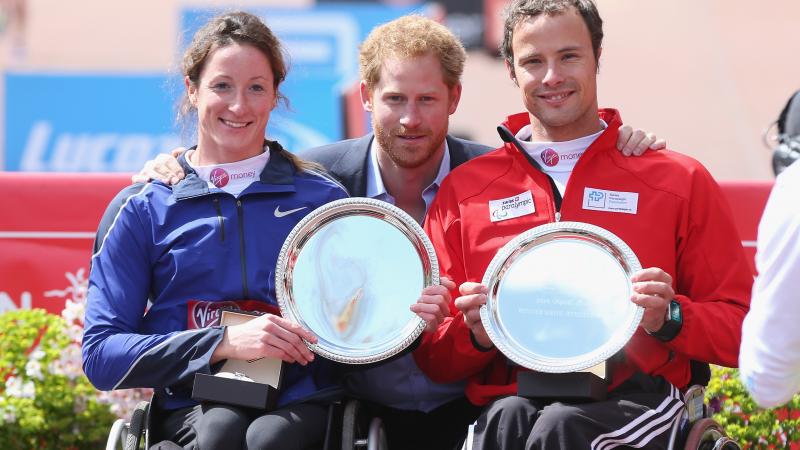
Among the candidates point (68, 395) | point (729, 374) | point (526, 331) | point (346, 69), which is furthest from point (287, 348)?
point (346, 69)

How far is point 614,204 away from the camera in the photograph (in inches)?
149

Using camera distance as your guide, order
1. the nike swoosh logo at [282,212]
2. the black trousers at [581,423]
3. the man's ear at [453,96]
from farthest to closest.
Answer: the man's ear at [453,96] → the nike swoosh logo at [282,212] → the black trousers at [581,423]

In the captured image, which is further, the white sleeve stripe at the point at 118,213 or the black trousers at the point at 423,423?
the black trousers at the point at 423,423

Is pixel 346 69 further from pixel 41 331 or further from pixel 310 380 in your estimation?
pixel 310 380

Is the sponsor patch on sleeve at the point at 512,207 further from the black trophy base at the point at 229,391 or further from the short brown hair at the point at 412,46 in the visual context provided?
the black trophy base at the point at 229,391

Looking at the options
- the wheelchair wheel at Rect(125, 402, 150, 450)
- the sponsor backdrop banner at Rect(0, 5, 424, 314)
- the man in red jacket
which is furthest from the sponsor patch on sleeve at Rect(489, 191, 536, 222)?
A: the sponsor backdrop banner at Rect(0, 5, 424, 314)

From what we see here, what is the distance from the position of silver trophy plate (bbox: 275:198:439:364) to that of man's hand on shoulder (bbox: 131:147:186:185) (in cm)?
50

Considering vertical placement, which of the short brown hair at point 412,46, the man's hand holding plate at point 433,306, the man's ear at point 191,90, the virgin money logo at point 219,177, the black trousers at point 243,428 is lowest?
the black trousers at point 243,428

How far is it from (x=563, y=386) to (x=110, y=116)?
10441mm

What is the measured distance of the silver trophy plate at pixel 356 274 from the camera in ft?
12.2

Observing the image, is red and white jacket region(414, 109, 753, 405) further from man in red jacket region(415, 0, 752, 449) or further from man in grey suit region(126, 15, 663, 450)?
man in grey suit region(126, 15, 663, 450)

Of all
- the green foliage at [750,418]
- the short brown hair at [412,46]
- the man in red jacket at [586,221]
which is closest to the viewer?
the man in red jacket at [586,221]

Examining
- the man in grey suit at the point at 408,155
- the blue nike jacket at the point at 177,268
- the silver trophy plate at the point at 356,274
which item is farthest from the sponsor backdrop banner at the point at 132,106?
the silver trophy plate at the point at 356,274

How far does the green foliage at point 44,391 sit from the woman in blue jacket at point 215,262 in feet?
3.41
